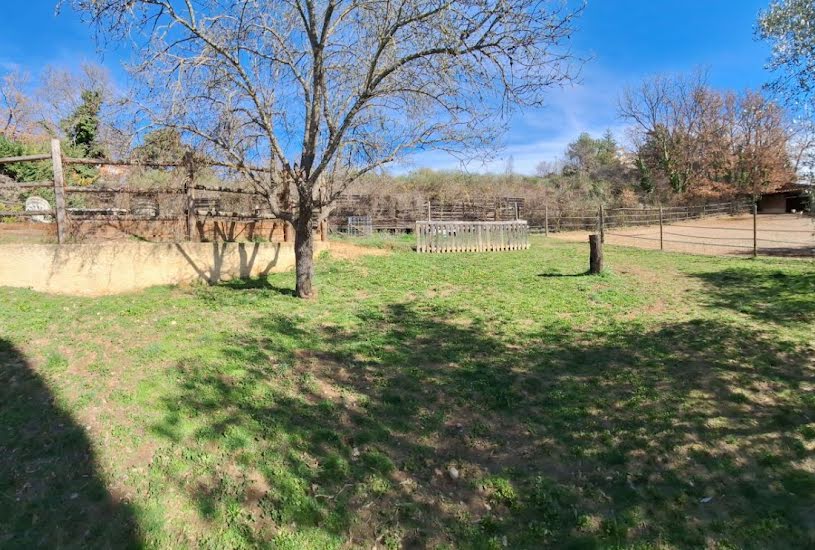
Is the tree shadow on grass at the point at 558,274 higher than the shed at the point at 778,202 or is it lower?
lower

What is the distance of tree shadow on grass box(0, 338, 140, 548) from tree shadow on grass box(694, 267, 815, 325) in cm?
843

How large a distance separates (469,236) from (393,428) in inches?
491

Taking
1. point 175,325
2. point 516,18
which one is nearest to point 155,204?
point 175,325

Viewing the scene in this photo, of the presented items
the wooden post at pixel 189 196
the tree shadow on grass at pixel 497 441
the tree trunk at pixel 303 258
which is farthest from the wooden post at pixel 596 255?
the wooden post at pixel 189 196

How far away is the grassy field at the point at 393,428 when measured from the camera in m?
3.06

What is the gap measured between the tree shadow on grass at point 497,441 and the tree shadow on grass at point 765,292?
1833 millimetres

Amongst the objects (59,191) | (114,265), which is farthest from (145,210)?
(114,265)

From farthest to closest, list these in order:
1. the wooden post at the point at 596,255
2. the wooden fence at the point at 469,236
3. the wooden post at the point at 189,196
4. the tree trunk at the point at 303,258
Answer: the wooden fence at the point at 469,236, the wooden post at the point at 596,255, the wooden post at the point at 189,196, the tree trunk at the point at 303,258

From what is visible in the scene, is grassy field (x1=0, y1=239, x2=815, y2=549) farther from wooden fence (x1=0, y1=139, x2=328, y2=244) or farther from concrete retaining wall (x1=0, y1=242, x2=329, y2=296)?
wooden fence (x1=0, y1=139, x2=328, y2=244)

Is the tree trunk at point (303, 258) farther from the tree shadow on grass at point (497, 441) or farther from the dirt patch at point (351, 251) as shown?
the dirt patch at point (351, 251)

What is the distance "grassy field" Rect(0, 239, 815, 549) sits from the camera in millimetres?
3059

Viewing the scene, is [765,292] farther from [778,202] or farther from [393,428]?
[778,202]

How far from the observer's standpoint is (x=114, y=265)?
305 inches

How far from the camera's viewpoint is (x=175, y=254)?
841 centimetres
